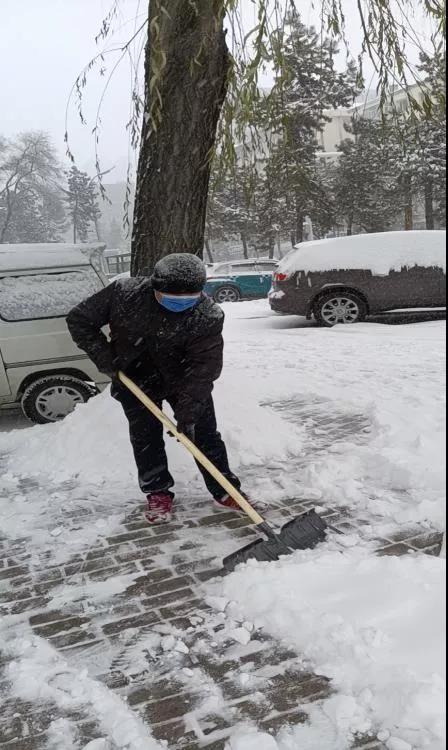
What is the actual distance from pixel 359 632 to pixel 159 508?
1.63 metres

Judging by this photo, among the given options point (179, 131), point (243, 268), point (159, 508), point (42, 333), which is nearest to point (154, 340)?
point (159, 508)

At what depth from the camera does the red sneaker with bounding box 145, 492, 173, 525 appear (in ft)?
11.5

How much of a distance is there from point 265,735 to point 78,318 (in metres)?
2.39

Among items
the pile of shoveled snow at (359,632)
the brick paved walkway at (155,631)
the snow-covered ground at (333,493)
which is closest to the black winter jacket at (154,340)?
the brick paved walkway at (155,631)

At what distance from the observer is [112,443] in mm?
4590

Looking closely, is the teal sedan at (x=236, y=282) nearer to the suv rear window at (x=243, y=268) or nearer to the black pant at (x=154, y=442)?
the suv rear window at (x=243, y=268)

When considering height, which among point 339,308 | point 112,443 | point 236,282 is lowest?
point 112,443

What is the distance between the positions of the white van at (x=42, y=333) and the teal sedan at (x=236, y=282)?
40.0 ft

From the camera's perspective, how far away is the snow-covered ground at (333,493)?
6.46 ft

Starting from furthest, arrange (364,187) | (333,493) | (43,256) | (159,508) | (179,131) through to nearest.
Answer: (364,187), (43,256), (179,131), (333,493), (159,508)

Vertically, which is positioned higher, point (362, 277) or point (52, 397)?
point (362, 277)

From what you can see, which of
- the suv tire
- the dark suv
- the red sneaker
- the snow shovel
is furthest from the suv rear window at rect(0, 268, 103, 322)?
the suv tire

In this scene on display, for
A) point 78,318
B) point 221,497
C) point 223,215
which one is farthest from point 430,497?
point 223,215

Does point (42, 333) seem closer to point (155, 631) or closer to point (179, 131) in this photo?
point (179, 131)
